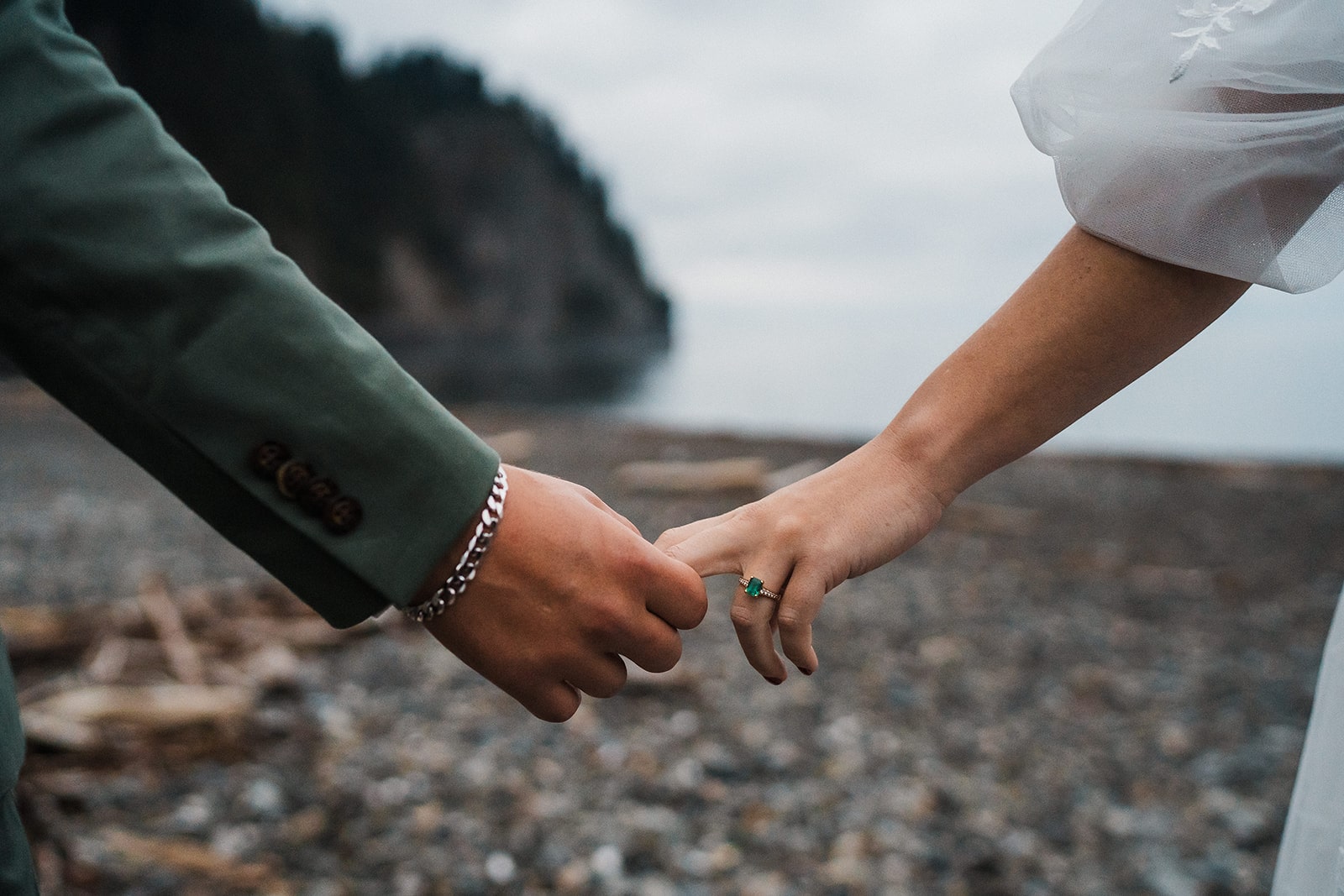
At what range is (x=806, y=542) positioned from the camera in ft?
6.02

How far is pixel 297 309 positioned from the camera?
1.18 metres

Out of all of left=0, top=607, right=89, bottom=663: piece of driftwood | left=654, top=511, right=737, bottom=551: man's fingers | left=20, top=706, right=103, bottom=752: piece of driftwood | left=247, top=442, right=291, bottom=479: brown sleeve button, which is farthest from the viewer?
left=0, top=607, right=89, bottom=663: piece of driftwood

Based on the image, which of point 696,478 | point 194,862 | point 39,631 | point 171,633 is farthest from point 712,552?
point 696,478

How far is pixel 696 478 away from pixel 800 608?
10238 mm

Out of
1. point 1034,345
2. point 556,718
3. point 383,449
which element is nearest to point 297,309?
point 383,449

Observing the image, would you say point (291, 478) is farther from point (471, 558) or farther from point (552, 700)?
point (552, 700)

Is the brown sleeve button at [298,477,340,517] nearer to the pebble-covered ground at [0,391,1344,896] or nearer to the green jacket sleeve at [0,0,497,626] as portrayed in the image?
the green jacket sleeve at [0,0,497,626]

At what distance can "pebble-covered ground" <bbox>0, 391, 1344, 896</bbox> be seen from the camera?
3260 millimetres

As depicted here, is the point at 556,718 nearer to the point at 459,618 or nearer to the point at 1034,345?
the point at 459,618

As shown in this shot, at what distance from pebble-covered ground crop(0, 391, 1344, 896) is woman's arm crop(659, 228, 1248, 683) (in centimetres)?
184

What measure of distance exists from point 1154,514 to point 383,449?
1160 centimetres

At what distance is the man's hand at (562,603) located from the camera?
56.6 inches

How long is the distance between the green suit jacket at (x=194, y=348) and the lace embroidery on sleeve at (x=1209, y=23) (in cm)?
133

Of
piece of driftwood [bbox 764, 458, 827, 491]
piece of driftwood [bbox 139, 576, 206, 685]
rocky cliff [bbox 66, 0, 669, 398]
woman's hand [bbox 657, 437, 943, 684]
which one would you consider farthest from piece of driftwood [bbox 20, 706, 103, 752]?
rocky cliff [bbox 66, 0, 669, 398]
